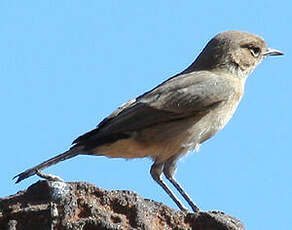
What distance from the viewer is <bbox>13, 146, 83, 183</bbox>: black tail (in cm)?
777

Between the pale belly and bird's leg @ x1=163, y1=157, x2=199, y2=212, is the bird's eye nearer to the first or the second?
the pale belly

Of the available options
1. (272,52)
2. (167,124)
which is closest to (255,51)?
(272,52)

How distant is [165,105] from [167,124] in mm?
260

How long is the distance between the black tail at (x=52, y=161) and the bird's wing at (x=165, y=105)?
0.20 m

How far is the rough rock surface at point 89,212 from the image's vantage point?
525cm

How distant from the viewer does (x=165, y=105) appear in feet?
30.6

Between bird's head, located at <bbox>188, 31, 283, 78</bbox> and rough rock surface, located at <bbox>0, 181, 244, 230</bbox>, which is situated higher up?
bird's head, located at <bbox>188, 31, 283, 78</bbox>

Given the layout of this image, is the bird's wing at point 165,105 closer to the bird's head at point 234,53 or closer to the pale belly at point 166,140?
the pale belly at point 166,140

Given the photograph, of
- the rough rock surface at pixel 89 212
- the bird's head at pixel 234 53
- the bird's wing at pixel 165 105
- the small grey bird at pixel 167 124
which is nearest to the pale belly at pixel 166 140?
the small grey bird at pixel 167 124

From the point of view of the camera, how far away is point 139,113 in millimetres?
9195

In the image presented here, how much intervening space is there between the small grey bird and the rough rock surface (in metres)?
2.99

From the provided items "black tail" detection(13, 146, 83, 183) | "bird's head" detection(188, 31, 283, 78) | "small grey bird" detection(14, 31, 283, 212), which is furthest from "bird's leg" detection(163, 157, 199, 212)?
"bird's head" detection(188, 31, 283, 78)

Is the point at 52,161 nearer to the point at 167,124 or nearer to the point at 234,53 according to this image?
the point at 167,124

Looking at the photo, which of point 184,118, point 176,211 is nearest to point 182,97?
point 184,118
